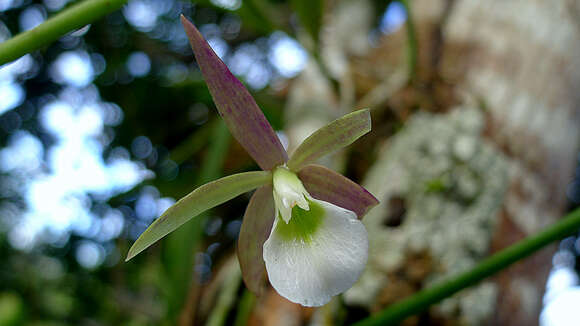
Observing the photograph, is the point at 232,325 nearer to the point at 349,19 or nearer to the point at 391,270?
the point at 391,270

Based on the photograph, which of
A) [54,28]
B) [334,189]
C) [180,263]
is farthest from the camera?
[180,263]

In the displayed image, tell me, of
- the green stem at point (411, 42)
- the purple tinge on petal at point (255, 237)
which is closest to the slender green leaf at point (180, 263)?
the purple tinge on petal at point (255, 237)

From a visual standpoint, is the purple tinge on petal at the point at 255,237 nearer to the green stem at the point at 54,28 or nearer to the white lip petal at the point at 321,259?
the white lip petal at the point at 321,259

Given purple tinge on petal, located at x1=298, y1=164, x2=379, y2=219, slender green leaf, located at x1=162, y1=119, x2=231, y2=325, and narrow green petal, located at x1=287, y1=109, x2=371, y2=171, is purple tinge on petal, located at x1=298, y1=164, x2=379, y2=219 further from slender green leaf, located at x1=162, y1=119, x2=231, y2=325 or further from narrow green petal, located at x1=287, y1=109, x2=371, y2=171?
slender green leaf, located at x1=162, y1=119, x2=231, y2=325

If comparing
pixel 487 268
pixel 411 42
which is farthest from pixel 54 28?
pixel 411 42

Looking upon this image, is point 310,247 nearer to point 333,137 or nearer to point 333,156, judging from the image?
point 333,137

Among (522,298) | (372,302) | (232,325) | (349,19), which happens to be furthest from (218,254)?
(349,19)
